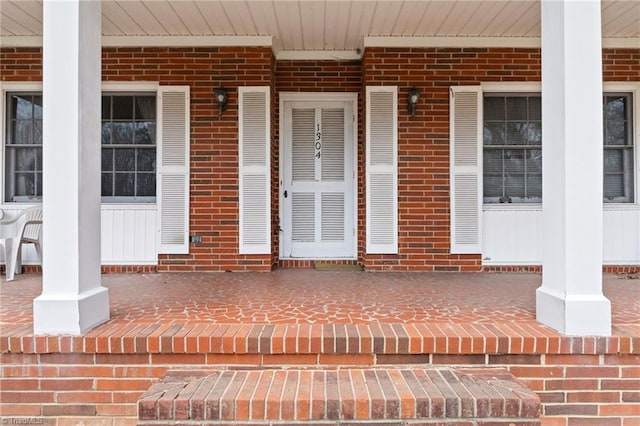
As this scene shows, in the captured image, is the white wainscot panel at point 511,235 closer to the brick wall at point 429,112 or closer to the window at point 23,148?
the brick wall at point 429,112

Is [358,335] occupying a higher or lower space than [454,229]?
lower

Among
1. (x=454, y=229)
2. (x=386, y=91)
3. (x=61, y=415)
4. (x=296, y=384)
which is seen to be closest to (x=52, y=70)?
(x=61, y=415)

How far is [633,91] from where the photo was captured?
14.6 feet

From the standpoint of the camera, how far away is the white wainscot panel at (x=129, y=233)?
4.39 metres

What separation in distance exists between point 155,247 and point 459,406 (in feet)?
A: 12.1

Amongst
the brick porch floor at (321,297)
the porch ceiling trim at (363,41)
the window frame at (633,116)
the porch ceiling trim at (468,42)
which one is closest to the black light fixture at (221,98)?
the porch ceiling trim at (363,41)

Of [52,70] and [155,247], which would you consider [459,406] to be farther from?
[155,247]

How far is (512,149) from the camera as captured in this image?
4.52 m

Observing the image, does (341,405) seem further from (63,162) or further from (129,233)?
(129,233)

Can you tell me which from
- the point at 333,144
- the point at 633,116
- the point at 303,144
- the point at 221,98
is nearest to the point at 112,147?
the point at 221,98

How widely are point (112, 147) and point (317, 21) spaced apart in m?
2.66

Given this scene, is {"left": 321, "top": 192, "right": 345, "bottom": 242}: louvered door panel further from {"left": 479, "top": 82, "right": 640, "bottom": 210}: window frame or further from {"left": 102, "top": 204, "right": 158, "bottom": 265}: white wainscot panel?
{"left": 102, "top": 204, "right": 158, "bottom": 265}: white wainscot panel

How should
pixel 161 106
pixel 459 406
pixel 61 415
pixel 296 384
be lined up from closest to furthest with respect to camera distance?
1. pixel 459 406
2. pixel 296 384
3. pixel 61 415
4. pixel 161 106

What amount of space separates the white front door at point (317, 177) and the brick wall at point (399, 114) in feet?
1.70
